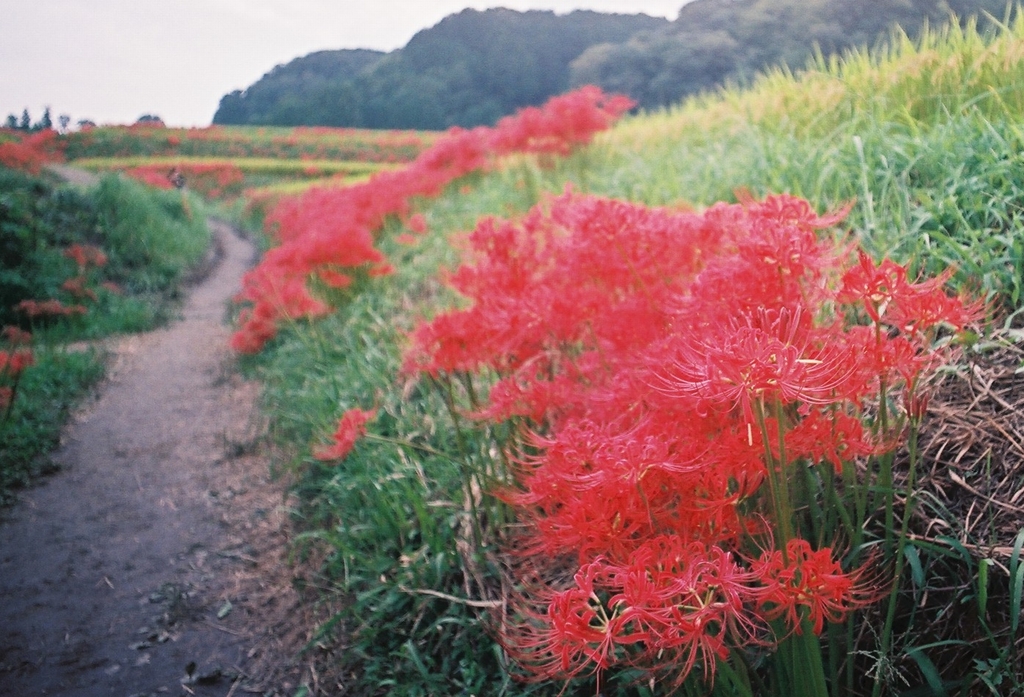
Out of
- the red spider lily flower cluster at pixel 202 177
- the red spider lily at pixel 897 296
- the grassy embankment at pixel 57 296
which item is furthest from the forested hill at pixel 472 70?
the red spider lily at pixel 897 296

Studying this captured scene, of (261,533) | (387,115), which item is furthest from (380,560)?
(387,115)

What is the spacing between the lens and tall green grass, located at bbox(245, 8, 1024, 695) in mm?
1838

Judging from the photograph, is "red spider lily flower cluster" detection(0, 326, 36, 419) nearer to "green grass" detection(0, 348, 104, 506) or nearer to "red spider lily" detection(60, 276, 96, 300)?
"green grass" detection(0, 348, 104, 506)

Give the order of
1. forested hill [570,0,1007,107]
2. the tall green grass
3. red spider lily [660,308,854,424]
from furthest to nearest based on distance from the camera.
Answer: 1. forested hill [570,0,1007,107]
2. the tall green grass
3. red spider lily [660,308,854,424]

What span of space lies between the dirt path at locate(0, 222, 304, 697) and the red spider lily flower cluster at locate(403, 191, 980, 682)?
147 cm

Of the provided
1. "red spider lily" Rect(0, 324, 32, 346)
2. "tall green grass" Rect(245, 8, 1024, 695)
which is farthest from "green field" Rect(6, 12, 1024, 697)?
"red spider lily" Rect(0, 324, 32, 346)

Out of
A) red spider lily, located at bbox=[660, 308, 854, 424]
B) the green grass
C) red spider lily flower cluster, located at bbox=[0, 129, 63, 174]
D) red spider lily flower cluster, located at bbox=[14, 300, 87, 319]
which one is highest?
Result: red spider lily flower cluster, located at bbox=[0, 129, 63, 174]

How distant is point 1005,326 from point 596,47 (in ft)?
17.7

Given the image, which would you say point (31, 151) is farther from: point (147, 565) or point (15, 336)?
point (147, 565)

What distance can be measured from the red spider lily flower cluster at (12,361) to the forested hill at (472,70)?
11.8 feet

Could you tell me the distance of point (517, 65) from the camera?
6543 millimetres

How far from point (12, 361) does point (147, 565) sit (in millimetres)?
1096

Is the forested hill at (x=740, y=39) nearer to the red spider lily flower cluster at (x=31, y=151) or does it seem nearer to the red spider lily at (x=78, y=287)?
the red spider lily flower cluster at (x=31, y=151)

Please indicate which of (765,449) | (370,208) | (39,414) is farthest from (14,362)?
(370,208)
